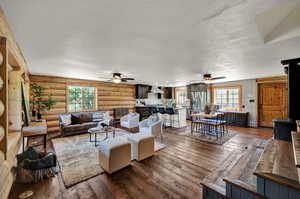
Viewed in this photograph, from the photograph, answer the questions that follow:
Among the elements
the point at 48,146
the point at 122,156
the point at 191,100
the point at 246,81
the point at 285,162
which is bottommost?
the point at 48,146

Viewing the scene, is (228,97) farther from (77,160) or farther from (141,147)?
(77,160)

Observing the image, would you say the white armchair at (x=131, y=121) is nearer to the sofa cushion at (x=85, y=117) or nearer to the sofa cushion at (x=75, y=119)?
the sofa cushion at (x=85, y=117)

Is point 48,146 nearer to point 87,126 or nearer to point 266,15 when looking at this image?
point 87,126

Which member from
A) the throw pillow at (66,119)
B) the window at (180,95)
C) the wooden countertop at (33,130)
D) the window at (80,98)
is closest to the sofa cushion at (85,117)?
the throw pillow at (66,119)

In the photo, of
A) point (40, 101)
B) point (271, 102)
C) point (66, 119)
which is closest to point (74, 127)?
point (66, 119)

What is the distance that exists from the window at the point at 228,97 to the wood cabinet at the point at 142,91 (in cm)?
427

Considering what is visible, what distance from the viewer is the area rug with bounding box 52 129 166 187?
2.23 meters

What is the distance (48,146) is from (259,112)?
9064 mm

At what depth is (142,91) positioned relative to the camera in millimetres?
8047

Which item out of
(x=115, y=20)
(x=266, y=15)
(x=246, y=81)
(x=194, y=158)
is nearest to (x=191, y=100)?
(x=246, y=81)

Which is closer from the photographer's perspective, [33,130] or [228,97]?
[33,130]

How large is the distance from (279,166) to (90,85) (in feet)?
22.5

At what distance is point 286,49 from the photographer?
2.38 m

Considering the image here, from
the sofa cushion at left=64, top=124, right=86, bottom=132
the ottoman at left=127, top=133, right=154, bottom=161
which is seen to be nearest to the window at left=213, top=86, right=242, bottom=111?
the ottoman at left=127, top=133, right=154, bottom=161
